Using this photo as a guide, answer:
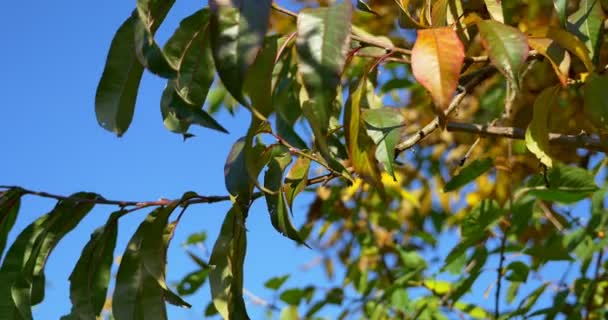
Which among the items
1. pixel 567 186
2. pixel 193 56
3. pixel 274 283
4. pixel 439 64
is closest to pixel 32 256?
pixel 193 56

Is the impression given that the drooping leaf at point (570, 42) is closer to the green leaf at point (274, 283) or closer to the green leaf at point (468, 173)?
the green leaf at point (468, 173)

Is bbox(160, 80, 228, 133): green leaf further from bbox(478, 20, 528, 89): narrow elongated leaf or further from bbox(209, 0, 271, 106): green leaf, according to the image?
bbox(478, 20, 528, 89): narrow elongated leaf

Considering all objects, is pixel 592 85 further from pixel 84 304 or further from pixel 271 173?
pixel 84 304

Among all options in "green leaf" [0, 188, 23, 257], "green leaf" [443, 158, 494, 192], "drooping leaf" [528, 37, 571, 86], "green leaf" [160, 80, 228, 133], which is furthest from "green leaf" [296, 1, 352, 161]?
"green leaf" [443, 158, 494, 192]

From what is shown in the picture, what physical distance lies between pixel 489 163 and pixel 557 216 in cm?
56

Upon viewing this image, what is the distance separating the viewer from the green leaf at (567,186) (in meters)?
1.67

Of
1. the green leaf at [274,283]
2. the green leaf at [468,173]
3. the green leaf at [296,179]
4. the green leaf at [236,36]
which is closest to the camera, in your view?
the green leaf at [236,36]

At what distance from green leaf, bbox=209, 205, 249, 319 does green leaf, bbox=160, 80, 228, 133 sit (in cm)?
11

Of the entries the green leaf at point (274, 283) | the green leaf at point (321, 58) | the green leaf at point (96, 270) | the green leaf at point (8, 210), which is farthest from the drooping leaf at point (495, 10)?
the green leaf at point (274, 283)

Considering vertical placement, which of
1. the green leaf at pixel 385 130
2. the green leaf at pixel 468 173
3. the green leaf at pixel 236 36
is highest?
the green leaf at pixel 236 36

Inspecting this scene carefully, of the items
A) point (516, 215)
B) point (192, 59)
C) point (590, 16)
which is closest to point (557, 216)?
point (516, 215)

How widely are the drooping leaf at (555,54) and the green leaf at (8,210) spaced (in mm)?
727

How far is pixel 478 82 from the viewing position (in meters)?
1.37

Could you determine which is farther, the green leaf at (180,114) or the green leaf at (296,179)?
the green leaf at (296,179)
